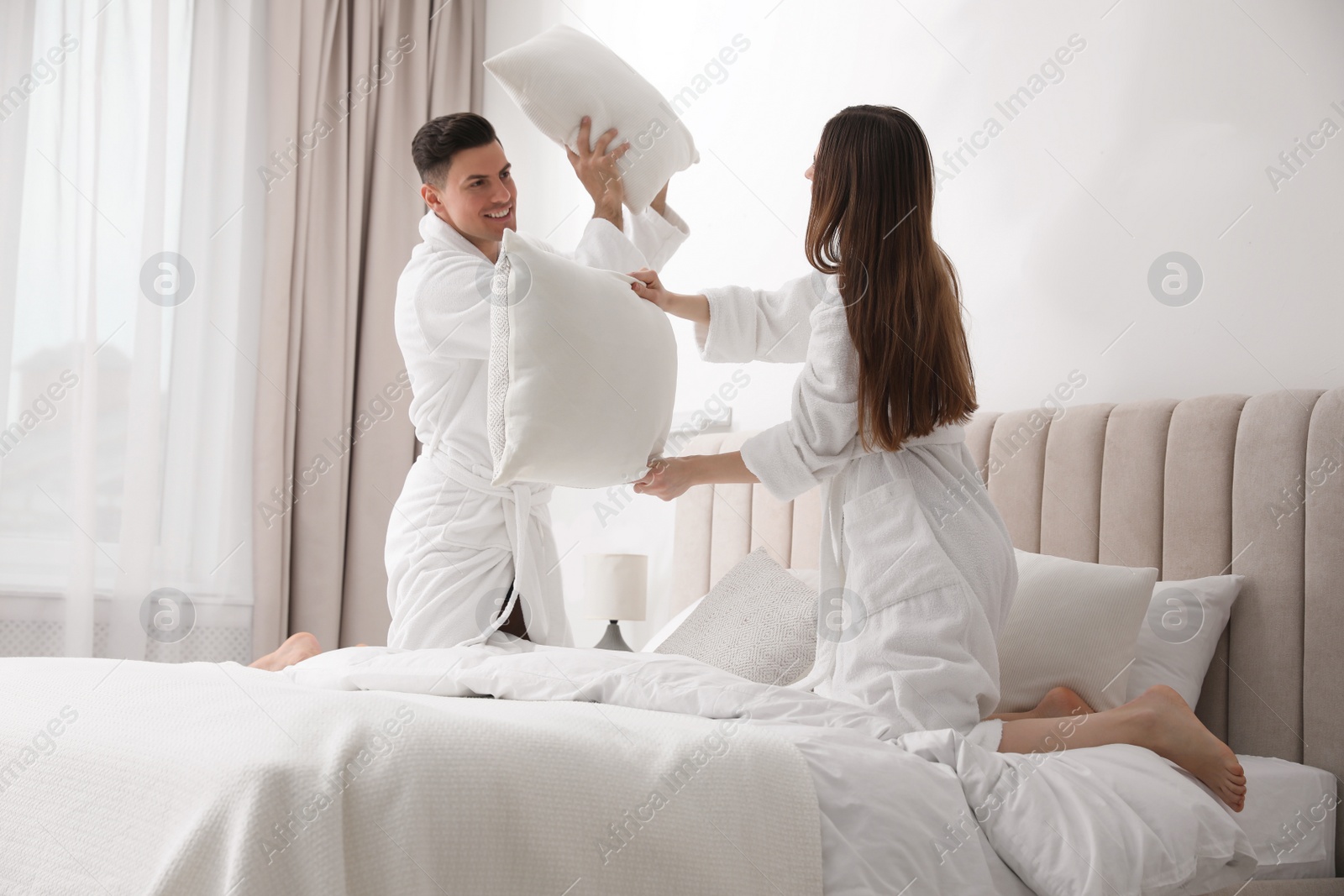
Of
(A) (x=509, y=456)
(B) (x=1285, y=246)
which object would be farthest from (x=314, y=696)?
(B) (x=1285, y=246)

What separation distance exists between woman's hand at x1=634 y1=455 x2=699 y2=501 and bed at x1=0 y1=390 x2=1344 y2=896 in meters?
0.26

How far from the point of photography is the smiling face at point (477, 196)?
7.18 feet

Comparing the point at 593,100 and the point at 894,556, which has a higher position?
the point at 593,100

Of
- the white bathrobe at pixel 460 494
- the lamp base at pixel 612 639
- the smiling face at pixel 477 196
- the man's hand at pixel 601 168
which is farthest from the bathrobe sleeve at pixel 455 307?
the lamp base at pixel 612 639

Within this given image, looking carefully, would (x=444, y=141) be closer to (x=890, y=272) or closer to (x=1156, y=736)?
(x=890, y=272)

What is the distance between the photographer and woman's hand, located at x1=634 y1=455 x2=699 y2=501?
1663 millimetres

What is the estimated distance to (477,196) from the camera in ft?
7.18

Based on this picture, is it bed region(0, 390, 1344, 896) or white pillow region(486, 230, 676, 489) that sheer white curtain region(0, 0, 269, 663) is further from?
white pillow region(486, 230, 676, 489)

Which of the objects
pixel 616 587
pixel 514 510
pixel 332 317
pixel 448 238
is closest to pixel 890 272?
pixel 514 510

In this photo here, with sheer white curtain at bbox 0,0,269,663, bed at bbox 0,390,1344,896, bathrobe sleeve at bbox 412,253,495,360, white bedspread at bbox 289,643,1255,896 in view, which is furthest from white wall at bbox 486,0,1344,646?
sheer white curtain at bbox 0,0,269,663

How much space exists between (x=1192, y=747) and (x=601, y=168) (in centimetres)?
136

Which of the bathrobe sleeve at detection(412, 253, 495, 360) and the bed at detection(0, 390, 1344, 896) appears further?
the bathrobe sleeve at detection(412, 253, 495, 360)

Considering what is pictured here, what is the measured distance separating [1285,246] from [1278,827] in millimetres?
997

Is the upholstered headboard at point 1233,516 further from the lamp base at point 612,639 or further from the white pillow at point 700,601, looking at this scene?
the lamp base at point 612,639
